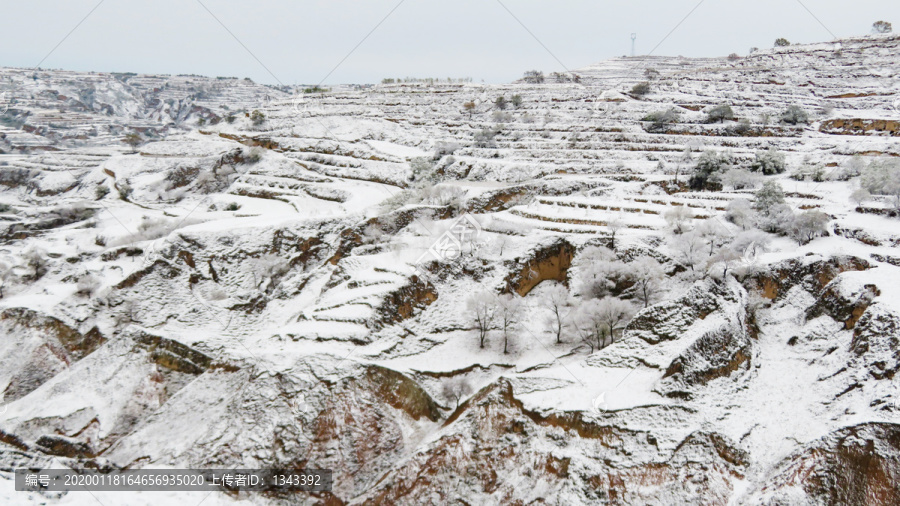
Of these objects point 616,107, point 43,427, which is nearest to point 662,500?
point 43,427

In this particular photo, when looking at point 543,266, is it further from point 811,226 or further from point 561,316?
point 811,226

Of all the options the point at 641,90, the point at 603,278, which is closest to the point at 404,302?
the point at 603,278

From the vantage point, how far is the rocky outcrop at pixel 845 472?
14213 mm

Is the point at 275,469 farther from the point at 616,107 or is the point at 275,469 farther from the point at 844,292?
the point at 616,107

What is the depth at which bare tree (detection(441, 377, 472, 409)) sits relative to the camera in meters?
25.0

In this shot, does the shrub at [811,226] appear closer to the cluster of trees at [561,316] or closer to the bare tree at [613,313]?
the cluster of trees at [561,316]

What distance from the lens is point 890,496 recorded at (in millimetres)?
13992

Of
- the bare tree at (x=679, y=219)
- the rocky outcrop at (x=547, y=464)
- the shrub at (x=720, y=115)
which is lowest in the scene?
the rocky outcrop at (x=547, y=464)

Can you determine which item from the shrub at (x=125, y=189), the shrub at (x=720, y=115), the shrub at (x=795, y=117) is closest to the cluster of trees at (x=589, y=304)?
the shrub at (x=720, y=115)

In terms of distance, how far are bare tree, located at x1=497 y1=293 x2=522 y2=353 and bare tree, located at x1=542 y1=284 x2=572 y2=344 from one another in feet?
6.94

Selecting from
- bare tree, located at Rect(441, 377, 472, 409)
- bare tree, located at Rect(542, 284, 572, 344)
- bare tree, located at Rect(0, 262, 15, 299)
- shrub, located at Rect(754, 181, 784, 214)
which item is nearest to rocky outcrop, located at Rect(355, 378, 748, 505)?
bare tree, located at Rect(441, 377, 472, 409)

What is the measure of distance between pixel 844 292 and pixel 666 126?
131 feet

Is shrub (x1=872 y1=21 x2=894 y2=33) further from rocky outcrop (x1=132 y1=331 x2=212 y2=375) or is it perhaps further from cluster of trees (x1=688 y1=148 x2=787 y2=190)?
rocky outcrop (x1=132 y1=331 x2=212 y2=375)

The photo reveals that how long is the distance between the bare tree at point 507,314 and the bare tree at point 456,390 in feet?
12.8
